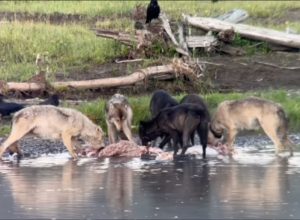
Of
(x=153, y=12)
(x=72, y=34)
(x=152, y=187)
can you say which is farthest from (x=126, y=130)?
(x=72, y=34)

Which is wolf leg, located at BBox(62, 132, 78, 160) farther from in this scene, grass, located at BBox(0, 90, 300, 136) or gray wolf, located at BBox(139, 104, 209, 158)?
grass, located at BBox(0, 90, 300, 136)

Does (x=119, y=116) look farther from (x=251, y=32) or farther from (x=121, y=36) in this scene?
(x=251, y=32)

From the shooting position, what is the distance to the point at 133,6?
36.3m

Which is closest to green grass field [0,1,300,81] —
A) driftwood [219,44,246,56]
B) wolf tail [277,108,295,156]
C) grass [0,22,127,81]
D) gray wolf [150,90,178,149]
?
grass [0,22,127,81]

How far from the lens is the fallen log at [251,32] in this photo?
81.6 feet

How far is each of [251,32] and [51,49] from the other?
4.47 metres

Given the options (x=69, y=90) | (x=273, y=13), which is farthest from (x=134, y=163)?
(x=273, y=13)

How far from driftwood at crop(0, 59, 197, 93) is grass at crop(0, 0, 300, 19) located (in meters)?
10.6

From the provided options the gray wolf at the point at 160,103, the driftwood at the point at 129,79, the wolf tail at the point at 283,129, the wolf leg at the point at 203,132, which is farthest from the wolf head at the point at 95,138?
the driftwood at the point at 129,79

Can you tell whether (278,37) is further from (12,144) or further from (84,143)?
(12,144)

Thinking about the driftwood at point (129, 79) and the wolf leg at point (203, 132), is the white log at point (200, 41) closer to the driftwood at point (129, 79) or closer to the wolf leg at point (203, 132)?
the driftwood at point (129, 79)

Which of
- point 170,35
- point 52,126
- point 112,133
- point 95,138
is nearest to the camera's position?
point 52,126

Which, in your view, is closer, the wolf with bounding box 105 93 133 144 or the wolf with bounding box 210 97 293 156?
the wolf with bounding box 210 97 293 156

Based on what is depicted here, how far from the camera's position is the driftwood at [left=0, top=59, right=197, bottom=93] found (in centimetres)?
2081
